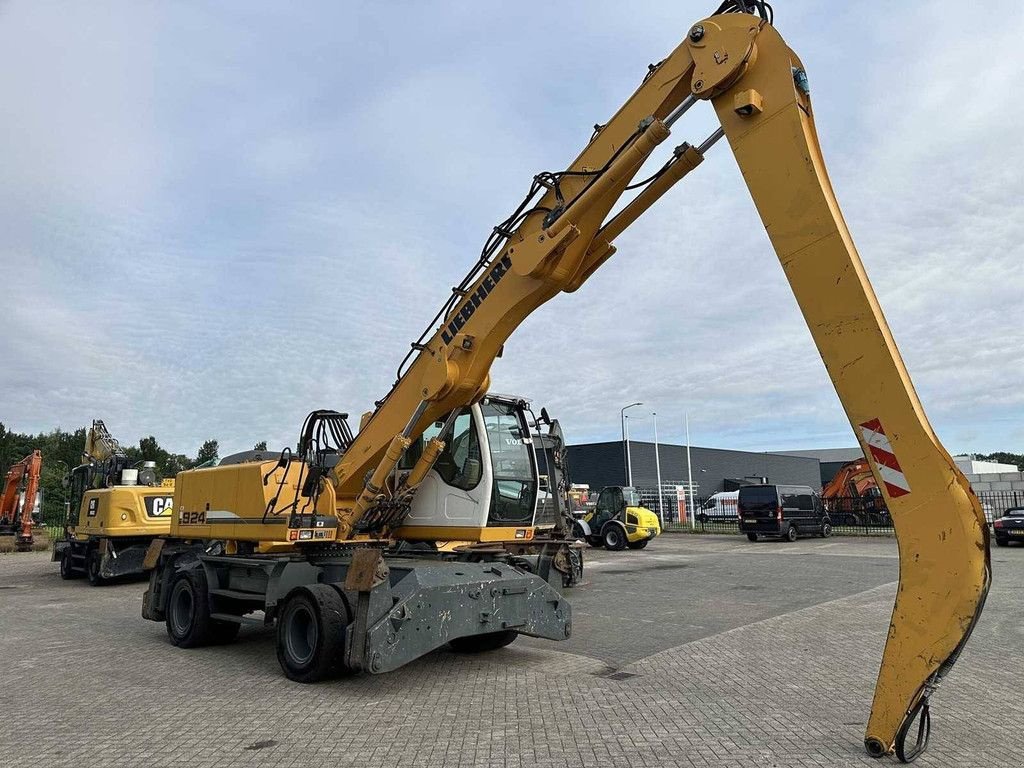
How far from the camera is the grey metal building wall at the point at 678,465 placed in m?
55.5

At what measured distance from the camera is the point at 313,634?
695 cm

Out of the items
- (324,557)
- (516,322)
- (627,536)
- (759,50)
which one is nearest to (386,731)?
(324,557)

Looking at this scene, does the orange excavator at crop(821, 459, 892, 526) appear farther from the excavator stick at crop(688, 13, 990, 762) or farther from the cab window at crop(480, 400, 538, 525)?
the excavator stick at crop(688, 13, 990, 762)

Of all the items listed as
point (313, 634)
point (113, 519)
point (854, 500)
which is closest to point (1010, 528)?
point (854, 500)

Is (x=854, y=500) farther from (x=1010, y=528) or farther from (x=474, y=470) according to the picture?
(x=474, y=470)

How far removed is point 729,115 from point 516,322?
9.67ft

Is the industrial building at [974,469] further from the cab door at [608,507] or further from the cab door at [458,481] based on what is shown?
the cab door at [608,507]

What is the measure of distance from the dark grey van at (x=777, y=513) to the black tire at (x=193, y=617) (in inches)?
878

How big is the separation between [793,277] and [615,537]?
829 inches

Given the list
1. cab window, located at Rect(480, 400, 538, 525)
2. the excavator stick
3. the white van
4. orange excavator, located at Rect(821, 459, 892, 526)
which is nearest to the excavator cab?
cab window, located at Rect(480, 400, 538, 525)

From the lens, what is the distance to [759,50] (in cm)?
543

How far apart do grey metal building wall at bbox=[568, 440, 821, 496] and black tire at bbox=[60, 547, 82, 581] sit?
3918 centimetres

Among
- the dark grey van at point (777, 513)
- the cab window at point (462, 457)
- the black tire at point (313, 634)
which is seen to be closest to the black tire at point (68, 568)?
the black tire at point (313, 634)

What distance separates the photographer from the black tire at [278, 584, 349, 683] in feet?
22.3
